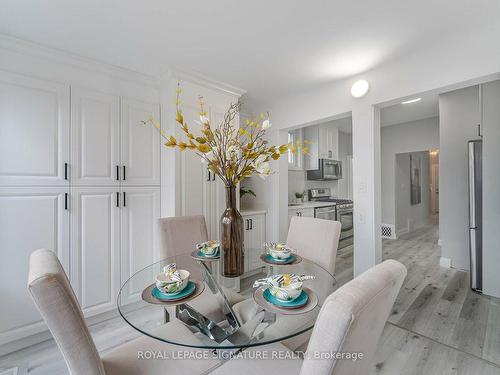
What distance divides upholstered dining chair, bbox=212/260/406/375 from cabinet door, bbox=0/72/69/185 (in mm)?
2258

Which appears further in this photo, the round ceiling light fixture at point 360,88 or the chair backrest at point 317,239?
the round ceiling light fixture at point 360,88

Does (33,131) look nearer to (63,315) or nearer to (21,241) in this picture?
(21,241)

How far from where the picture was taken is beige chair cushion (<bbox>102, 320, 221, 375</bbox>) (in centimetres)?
96

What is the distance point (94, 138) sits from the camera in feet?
6.70

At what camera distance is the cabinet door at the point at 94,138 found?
1.96m

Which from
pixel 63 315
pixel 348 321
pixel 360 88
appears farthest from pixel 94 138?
pixel 360 88

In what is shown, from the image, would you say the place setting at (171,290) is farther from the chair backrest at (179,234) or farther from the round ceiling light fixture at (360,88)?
the round ceiling light fixture at (360,88)

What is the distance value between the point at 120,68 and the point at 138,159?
0.88 metres

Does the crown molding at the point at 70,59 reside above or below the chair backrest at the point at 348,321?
above

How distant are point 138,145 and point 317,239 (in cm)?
196

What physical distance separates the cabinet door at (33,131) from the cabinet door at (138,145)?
0.45 metres

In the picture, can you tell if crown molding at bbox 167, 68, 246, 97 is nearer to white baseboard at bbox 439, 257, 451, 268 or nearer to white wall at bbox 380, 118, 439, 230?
white baseboard at bbox 439, 257, 451, 268

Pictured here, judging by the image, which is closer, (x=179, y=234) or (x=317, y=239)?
(x=317, y=239)

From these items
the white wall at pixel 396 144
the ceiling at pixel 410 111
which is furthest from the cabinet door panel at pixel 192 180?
the white wall at pixel 396 144
